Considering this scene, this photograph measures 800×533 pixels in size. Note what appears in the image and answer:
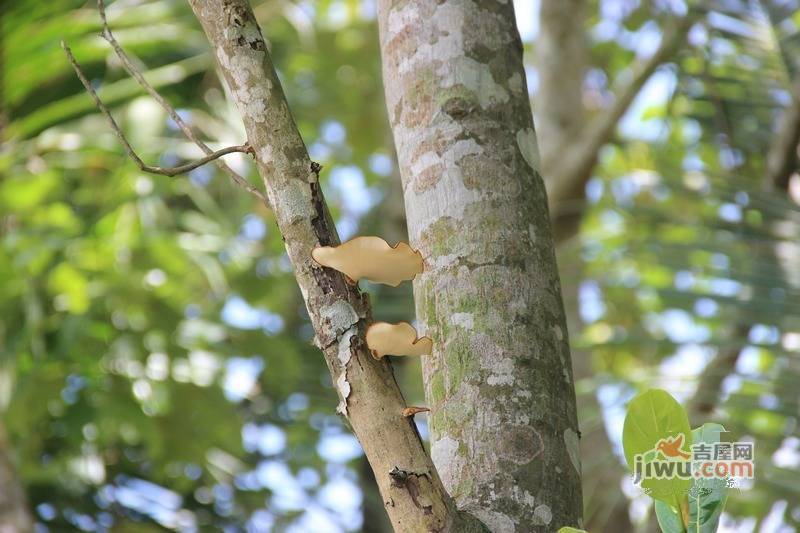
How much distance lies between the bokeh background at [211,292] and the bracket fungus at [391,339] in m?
1.14

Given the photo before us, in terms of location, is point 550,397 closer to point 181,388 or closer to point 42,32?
point 181,388

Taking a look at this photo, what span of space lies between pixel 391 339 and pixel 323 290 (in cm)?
8

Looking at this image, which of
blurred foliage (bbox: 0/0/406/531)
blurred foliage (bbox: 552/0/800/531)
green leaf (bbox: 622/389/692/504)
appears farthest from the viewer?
blurred foliage (bbox: 0/0/406/531)

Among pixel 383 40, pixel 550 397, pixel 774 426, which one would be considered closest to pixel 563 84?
pixel 774 426

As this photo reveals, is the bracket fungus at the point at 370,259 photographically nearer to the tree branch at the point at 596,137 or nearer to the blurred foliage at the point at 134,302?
the blurred foliage at the point at 134,302

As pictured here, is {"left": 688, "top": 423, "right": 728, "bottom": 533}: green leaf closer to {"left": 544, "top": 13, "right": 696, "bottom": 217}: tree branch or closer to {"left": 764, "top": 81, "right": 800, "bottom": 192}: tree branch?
{"left": 764, "top": 81, "right": 800, "bottom": 192}: tree branch

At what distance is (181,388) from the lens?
282 cm

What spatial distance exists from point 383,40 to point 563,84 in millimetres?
2446

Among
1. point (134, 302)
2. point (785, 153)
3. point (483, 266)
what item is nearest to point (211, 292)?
point (134, 302)

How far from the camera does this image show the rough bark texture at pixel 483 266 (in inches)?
37.8

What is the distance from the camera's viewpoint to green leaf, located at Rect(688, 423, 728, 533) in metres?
0.83

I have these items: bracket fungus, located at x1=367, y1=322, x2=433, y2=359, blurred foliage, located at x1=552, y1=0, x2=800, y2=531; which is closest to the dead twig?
bracket fungus, located at x1=367, y1=322, x2=433, y2=359

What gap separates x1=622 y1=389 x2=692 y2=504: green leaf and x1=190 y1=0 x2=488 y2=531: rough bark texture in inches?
6.4

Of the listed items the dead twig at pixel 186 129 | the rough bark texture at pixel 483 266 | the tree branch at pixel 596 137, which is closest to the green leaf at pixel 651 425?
the rough bark texture at pixel 483 266
